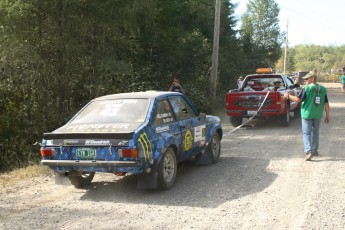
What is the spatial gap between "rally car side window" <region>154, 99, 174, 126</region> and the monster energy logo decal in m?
0.51

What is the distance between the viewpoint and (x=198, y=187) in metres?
6.64

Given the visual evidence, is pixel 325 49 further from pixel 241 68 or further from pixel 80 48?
pixel 80 48

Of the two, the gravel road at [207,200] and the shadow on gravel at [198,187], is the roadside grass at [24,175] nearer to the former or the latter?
the gravel road at [207,200]

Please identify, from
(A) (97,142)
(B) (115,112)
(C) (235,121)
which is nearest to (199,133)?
(B) (115,112)

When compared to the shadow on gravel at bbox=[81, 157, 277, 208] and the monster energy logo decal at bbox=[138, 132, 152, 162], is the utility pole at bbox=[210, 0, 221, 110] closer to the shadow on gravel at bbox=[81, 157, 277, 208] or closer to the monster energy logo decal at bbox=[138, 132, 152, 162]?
the shadow on gravel at bbox=[81, 157, 277, 208]

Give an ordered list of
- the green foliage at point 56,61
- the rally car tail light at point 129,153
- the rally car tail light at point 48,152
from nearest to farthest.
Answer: the rally car tail light at point 129,153 < the rally car tail light at point 48,152 < the green foliage at point 56,61

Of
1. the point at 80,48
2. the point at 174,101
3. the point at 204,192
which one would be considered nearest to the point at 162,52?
the point at 80,48

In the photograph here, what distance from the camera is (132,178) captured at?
7.36 meters

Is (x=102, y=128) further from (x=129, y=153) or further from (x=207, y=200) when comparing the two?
(x=207, y=200)

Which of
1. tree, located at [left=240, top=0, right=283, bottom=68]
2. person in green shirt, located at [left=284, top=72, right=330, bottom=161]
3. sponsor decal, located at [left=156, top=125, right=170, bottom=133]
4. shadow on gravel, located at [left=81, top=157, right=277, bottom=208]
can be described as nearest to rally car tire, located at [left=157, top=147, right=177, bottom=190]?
shadow on gravel, located at [left=81, top=157, right=277, bottom=208]

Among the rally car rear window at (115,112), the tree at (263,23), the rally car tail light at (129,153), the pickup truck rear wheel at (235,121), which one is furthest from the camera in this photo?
the tree at (263,23)

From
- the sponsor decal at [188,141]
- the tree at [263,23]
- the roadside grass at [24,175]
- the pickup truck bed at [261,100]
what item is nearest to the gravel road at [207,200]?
the roadside grass at [24,175]

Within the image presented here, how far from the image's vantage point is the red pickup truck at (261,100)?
1301 centimetres

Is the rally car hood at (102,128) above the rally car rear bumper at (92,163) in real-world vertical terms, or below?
above
